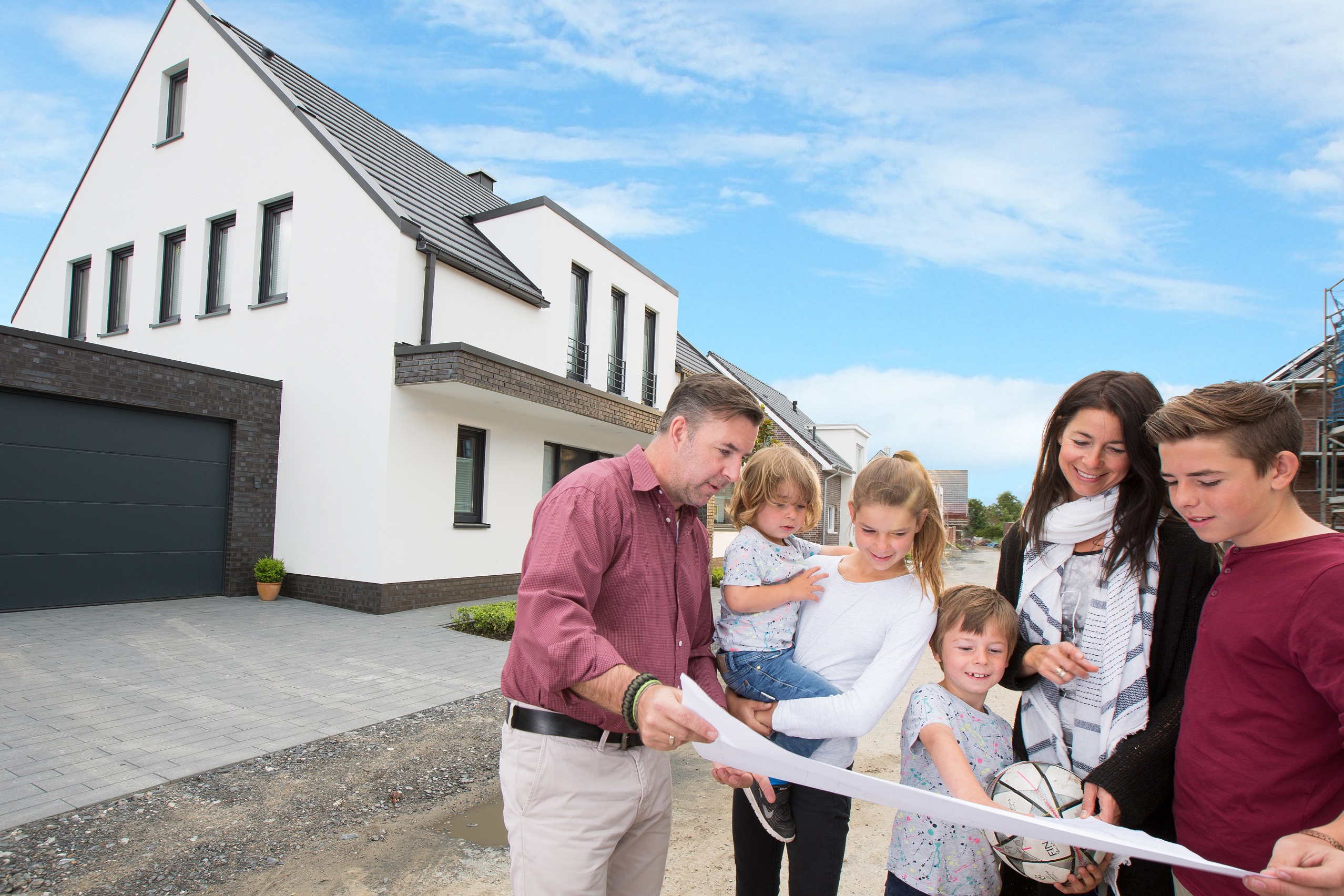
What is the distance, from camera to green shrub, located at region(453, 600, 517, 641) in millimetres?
A: 8781

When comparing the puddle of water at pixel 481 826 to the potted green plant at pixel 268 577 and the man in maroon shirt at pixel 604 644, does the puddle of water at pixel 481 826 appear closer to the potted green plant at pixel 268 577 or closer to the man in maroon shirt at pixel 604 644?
the man in maroon shirt at pixel 604 644

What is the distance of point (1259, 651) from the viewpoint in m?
1.56

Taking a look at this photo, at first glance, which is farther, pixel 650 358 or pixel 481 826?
pixel 650 358

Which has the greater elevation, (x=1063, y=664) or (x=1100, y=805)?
(x=1063, y=664)

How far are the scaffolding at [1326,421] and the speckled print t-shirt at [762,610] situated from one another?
626 inches

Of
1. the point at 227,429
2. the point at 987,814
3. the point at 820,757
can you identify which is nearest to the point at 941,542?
the point at 820,757

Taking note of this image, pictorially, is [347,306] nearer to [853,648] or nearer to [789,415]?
[853,648]

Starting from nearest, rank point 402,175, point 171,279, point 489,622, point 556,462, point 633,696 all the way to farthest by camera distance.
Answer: point 633,696 < point 489,622 < point 171,279 < point 402,175 < point 556,462

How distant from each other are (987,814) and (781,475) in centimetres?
126

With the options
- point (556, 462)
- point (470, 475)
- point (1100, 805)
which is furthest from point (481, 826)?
point (556, 462)

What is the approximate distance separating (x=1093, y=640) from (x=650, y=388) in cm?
1446

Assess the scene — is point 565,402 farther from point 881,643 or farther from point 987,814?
point 987,814

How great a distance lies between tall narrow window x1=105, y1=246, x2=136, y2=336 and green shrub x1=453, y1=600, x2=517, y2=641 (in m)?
9.43

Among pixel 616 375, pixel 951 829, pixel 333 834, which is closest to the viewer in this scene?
pixel 951 829
